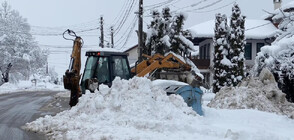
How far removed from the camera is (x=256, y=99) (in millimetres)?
15141

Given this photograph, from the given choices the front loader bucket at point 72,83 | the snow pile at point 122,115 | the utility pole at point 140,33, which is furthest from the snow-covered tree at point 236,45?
the snow pile at point 122,115

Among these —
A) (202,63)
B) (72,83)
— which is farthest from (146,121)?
(202,63)

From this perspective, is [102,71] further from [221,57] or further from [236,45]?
[236,45]

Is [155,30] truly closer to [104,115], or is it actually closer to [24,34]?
[104,115]

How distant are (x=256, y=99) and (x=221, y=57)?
13.9 m

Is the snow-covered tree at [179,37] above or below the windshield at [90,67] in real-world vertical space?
above

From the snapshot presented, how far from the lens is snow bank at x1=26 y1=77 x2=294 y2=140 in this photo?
28.3ft

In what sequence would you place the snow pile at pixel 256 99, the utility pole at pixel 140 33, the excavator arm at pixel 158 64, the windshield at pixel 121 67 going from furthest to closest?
the utility pole at pixel 140 33 < the excavator arm at pixel 158 64 < the windshield at pixel 121 67 < the snow pile at pixel 256 99

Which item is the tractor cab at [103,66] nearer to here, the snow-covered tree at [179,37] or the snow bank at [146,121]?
the snow bank at [146,121]

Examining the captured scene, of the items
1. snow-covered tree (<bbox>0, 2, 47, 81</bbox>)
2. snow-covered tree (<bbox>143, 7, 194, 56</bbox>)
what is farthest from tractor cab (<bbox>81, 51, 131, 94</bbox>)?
snow-covered tree (<bbox>0, 2, 47, 81</bbox>)

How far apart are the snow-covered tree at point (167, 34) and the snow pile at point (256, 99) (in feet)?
36.3

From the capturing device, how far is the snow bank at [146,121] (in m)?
8.64

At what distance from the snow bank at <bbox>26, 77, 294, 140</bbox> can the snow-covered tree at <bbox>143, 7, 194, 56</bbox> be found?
48.2ft

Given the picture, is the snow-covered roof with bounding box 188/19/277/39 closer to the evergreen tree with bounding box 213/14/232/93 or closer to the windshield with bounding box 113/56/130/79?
the evergreen tree with bounding box 213/14/232/93
